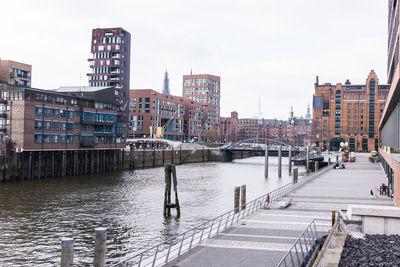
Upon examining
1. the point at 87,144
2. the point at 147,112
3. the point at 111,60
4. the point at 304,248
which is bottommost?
the point at 304,248

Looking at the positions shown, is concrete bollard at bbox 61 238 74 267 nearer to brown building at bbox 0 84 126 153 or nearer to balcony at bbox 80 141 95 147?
brown building at bbox 0 84 126 153

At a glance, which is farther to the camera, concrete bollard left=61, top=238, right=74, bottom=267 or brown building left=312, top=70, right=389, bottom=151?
brown building left=312, top=70, right=389, bottom=151

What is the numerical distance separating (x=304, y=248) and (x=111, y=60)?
5249 inches

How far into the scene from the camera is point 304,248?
2045 cm

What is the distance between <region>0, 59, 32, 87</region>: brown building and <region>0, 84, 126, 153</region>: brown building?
3221cm

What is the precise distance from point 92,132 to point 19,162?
20.1 meters

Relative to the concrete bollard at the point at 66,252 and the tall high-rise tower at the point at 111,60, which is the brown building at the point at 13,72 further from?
the concrete bollard at the point at 66,252

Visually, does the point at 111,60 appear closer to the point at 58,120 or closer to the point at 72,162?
the point at 72,162

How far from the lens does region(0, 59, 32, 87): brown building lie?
113562 mm

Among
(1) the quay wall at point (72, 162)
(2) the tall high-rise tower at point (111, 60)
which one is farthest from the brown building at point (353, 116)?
(2) the tall high-rise tower at point (111, 60)

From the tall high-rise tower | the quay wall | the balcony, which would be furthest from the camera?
A: the tall high-rise tower

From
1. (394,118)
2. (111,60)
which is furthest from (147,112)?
(394,118)

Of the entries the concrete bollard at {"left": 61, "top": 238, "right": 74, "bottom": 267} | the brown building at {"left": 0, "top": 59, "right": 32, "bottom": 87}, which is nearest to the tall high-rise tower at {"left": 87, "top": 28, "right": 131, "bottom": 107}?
the brown building at {"left": 0, "top": 59, "right": 32, "bottom": 87}

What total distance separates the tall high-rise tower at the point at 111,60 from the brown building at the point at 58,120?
51.6 metres
